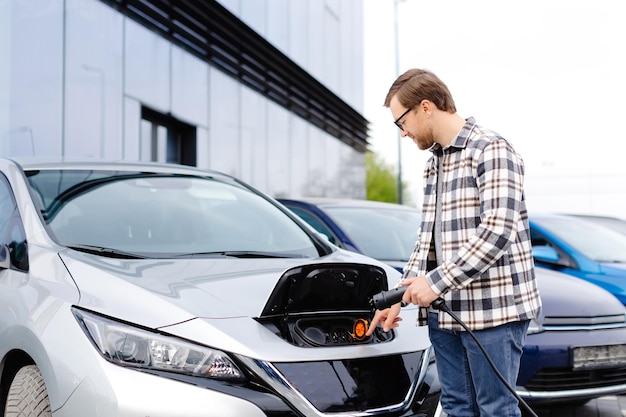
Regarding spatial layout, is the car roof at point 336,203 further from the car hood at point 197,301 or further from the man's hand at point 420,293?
the man's hand at point 420,293

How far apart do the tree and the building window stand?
39298 millimetres

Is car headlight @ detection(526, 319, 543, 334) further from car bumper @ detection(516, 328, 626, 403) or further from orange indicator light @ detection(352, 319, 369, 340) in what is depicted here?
orange indicator light @ detection(352, 319, 369, 340)

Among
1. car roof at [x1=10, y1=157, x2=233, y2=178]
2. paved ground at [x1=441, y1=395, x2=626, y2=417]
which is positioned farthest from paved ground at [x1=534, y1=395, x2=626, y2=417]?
car roof at [x1=10, y1=157, x2=233, y2=178]

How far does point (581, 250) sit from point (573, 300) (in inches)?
72.7

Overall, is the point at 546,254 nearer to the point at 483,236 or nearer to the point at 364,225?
the point at 364,225

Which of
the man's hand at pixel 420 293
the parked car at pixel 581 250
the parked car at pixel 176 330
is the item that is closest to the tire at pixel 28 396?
the parked car at pixel 176 330

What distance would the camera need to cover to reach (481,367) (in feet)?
7.28

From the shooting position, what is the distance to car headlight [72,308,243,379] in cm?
215

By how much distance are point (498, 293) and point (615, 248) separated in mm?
4586

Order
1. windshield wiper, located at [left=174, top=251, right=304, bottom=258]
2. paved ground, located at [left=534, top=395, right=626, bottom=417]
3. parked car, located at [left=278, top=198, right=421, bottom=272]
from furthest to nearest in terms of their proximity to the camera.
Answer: parked car, located at [left=278, top=198, right=421, bottom=272]
paved ground, located at [left=534, top=395, right=626, bottom=417]
windshield wiper, located at [left=174, top=251, right=304, bottom=258]

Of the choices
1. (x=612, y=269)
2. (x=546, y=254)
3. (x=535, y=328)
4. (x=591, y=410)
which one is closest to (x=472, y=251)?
(x=535, y=328)

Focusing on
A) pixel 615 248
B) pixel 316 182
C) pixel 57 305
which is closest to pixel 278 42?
pixel 316 182

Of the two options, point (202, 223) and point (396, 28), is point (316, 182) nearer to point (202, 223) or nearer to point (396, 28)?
point (396, 28)

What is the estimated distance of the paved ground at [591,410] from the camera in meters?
4.71
